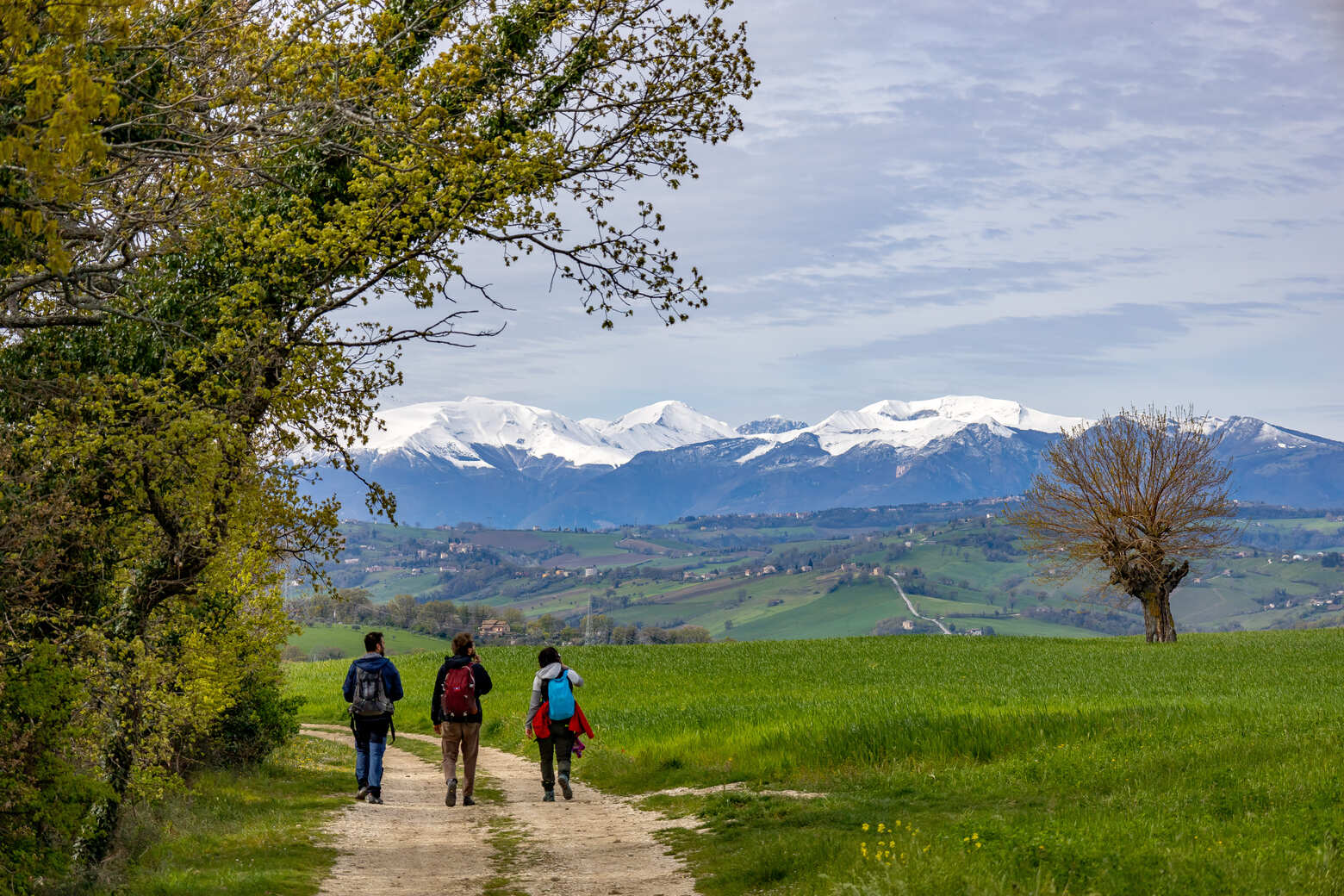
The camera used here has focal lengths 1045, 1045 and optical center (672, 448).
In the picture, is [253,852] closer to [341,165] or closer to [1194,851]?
[341,165]

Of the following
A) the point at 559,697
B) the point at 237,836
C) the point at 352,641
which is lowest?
the point at 352,641

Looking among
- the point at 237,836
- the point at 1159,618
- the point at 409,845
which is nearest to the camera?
the point at 409,845

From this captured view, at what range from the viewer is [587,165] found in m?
17.6

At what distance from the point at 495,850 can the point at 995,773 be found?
24.7 ft

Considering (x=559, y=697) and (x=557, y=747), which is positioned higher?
(x=559, y=697)

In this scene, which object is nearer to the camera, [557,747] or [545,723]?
[545,723]

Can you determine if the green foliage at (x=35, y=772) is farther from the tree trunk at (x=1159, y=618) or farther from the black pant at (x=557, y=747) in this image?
the tree trunk at (x=1159, y=618)

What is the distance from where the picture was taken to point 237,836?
1545cm

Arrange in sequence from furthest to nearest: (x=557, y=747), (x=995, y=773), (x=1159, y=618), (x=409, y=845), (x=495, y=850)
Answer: (x=1159, y=618)
(x=557, y=747)
(x=995, y=773)
(x=409, y=845)
(x=495, y=850)

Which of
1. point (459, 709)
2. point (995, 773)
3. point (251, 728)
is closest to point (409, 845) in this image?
point (459, 709)

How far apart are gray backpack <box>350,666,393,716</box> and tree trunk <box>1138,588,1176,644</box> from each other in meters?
44.6

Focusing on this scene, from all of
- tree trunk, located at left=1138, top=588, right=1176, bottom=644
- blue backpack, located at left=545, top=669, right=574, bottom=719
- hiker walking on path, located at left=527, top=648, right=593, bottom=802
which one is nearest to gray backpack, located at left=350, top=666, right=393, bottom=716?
hiker walking on path, located at left=527, top=648, right=593, bottom=802

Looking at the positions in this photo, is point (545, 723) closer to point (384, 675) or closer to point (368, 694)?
point (384, 675)

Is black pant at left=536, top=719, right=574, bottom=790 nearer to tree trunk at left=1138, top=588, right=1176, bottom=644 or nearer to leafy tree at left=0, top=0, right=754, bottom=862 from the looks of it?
leafy tree at left=0, top=0, right=754, bottom=862
